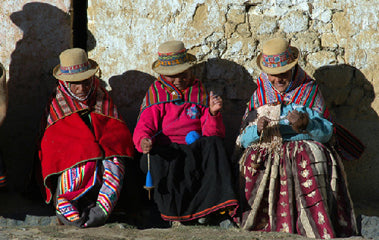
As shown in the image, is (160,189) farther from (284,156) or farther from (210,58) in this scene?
(210,58)

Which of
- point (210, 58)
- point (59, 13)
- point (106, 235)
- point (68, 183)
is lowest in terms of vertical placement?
point (106, 235)

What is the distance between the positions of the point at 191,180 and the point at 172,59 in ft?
3.57

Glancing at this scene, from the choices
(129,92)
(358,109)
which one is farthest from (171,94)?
(358,109)

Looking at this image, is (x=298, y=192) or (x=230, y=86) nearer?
(x=298, y=192)

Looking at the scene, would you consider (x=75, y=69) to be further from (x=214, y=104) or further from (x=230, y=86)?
(x=230, y=86)

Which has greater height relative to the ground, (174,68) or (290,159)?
(174,68)

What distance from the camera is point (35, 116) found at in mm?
6496

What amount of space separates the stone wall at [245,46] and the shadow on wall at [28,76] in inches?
14.3

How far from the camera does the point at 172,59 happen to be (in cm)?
585

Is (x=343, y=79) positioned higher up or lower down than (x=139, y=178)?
higher up

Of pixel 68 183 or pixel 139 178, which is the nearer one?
pixel 68 183

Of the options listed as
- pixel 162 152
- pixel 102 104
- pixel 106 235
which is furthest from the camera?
pixel 102 104

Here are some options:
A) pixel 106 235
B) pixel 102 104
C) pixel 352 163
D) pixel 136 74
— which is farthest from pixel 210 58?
pixel 106 235

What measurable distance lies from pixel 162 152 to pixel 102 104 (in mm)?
792
